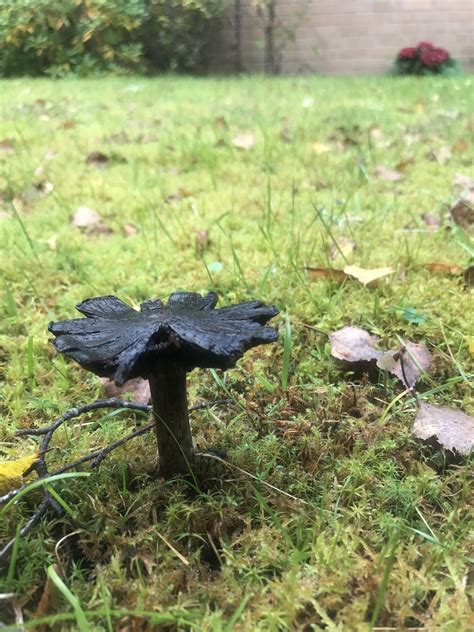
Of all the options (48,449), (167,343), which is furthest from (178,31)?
(167,343)

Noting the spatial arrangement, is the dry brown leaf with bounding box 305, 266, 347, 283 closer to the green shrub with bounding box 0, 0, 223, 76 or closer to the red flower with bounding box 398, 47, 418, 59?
the green shrub with bounding box 0, 0, 223, 76

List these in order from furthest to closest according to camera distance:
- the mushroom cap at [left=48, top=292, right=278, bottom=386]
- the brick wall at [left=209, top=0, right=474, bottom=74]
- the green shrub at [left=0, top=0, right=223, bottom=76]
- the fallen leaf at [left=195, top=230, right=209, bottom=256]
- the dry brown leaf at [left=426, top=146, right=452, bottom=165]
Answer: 1. the brick wall at [left=209, top=0, right=474, bottom=74]
2. the green shrub at [left=0, top=0, right=223, bottom=76]
3. the dry brown leaf at [left=426, top=146, right=452, bottom=165]
4. the fallen leaf at [left=195, top=230, right=209, bottom=256]
5. the mushroom cap at [left=48, top=292, right=278, bottom=386]

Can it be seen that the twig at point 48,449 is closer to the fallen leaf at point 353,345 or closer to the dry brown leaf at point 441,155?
the fallen leaf at point 353,345

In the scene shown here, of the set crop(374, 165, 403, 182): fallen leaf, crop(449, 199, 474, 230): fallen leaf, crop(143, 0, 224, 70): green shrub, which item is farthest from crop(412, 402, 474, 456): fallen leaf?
crop(143, 0, 224, 70): green shrub

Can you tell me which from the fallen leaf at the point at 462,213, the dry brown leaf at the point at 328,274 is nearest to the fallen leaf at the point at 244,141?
the fallen leaf at the point at 462,213

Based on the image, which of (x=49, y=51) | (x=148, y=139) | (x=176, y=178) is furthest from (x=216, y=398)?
(x=49, y=51)

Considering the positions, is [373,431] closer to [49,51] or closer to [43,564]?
[43,564]
